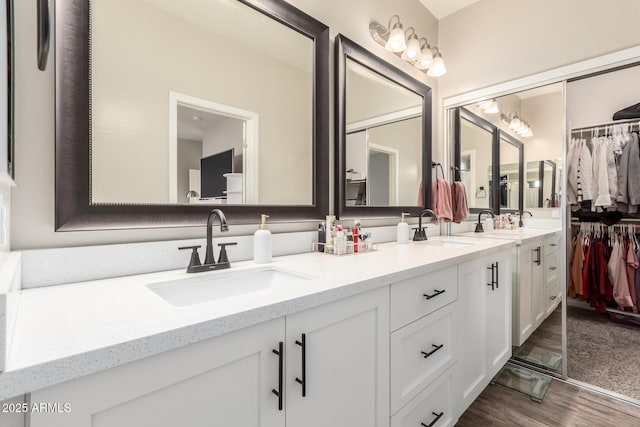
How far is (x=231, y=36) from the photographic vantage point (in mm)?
1287

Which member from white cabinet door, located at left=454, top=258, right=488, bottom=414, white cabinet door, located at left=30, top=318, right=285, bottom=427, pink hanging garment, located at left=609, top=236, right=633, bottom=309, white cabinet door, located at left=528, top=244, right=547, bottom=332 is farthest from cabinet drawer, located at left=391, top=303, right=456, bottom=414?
pink hanging garment, located at left=609, top=236, right=633, bottom=309

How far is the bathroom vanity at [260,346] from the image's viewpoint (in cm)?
49

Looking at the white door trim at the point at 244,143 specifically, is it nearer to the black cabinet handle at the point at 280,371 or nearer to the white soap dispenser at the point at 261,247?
the white soap dispenser at the point at 261,247

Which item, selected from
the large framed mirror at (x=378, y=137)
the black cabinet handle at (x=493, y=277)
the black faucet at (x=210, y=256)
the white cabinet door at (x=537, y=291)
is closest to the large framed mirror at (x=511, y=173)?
the white cabinet door at (x=537, y=291)

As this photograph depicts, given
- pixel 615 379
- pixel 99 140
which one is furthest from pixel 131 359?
pixel 615 379

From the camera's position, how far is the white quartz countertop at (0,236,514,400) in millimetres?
449

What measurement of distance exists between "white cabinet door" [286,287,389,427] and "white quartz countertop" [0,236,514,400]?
0.06 m

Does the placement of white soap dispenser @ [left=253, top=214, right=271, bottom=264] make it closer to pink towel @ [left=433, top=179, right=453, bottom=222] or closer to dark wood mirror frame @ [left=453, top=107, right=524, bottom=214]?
pink towel @ [left=433, top=179, right=453, bottom=222]

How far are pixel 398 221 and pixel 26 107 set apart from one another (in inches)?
75.3

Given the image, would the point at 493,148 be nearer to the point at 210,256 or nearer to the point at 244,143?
the point at 244,143

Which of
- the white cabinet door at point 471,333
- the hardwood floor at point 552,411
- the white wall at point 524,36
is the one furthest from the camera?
the white wall at point 524,36

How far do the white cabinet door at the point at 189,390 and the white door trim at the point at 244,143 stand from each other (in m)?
0.68

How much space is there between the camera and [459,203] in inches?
94.8

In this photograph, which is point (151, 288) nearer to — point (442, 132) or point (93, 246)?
point (93, 246)
